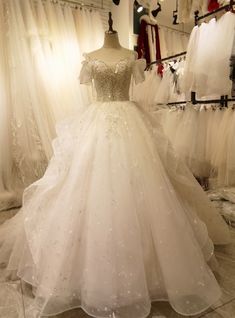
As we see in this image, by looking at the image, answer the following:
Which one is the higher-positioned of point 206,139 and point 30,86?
point 30,86

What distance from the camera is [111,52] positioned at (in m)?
1.70

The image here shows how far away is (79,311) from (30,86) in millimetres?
2041

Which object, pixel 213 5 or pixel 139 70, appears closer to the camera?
pixel 139 70

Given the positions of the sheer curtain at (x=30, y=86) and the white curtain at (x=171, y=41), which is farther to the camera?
the white curtain at (x=171, y=41)

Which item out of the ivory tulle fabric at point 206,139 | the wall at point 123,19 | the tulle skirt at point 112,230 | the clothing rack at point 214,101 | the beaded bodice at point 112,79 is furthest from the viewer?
the wall at point 123,19

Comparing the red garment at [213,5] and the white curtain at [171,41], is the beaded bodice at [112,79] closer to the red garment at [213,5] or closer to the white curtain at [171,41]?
the red garment at [213,5]

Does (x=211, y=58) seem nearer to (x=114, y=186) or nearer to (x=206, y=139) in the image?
(x=206, y=139)

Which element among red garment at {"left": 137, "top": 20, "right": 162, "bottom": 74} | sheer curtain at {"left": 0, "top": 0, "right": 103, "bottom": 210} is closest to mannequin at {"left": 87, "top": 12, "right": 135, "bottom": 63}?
sheer curtain at {"left": 0, "top": 0, "right": 103, "bottom": 210}

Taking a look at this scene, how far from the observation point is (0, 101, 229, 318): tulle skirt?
1228 millimetres

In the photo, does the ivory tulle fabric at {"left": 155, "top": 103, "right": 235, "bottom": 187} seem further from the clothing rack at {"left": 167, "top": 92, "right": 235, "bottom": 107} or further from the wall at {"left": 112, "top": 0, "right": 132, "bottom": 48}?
the wall at {"left": 112, "top": 0, "right": 132, "bottom": 48}

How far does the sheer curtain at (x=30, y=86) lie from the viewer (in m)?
2.63

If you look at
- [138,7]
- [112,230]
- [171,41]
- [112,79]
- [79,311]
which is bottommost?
[79,311]

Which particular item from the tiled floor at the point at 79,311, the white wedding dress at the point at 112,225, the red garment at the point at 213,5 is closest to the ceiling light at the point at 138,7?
the red garment at the point at 213,5

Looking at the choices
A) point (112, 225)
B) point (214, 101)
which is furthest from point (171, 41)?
point (112, 225)
